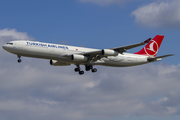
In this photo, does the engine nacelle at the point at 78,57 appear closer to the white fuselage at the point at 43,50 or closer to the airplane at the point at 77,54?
the airplane at the point at 77,54

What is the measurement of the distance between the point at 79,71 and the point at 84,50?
6.51 metres

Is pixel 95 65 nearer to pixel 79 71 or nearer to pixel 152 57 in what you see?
pixel 79 71

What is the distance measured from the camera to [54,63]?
62.2 m

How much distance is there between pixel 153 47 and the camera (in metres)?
67.2

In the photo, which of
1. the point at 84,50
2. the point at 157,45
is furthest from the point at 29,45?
the point at 157,45


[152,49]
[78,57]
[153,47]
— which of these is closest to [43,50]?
[78,57]

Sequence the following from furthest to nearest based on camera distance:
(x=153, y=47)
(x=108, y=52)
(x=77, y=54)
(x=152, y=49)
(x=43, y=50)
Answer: (x=153, y=47)
(x=152, y=49)
(x=77, y=54)
(x=108, y=52)
(x=43, y=50)

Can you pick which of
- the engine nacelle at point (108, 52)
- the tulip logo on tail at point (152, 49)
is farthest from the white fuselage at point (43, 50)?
the tulip logo on tail at point (152, 49)

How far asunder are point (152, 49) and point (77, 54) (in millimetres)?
18950

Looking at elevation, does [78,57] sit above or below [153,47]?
below

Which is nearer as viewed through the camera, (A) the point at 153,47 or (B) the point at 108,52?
(B) the point at 108,52

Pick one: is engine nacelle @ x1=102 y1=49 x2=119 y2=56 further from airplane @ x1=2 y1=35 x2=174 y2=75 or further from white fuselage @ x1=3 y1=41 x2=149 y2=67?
white fuselage @ x1=3 y1=41 x2=149 y2=67

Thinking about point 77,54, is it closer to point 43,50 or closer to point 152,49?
point 43,50

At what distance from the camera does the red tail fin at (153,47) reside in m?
66.0
